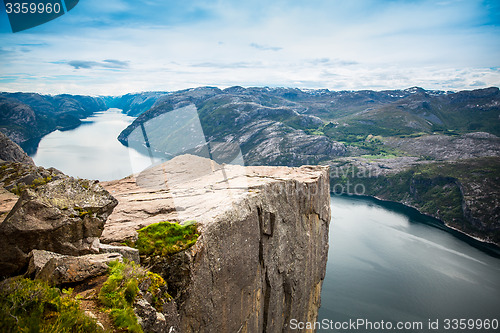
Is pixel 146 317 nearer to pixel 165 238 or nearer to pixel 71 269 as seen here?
pixel 71 269

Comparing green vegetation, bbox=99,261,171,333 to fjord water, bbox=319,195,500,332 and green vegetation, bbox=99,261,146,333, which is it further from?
fjord water, bbox=319,195,500,332

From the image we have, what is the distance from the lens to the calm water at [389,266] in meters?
52.6

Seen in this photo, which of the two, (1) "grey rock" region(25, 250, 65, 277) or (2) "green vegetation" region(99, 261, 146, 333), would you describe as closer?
(2) "green vegetation" region(99, 261, 146, 333)

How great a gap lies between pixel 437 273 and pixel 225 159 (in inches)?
4706

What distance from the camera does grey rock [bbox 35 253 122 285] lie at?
21.2 feet

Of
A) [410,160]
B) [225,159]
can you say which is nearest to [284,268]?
[225,159]

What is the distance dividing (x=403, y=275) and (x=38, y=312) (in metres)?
77.1

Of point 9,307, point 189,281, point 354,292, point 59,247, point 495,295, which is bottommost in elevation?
point 495,295

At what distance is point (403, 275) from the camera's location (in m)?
65.6

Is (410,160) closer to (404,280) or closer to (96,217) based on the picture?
(404,280)

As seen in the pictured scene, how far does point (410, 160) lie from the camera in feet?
613

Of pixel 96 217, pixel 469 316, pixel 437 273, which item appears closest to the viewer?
pixel 96 217

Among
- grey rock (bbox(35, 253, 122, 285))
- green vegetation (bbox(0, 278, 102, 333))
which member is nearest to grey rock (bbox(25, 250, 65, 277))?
grey rock (bbox(35, 253, 122, 285))

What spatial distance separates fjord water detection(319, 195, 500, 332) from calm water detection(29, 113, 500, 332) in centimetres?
20
